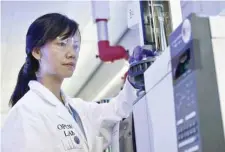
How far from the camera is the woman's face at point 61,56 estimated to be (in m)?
1.55

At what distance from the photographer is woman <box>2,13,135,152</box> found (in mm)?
1424

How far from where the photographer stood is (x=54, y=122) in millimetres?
1478

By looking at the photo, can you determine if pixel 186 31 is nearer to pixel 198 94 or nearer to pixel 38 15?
pixel 198 94

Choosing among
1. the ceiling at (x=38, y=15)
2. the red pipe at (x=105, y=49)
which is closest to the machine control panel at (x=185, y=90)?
the red pipe at (x=105, y=49)

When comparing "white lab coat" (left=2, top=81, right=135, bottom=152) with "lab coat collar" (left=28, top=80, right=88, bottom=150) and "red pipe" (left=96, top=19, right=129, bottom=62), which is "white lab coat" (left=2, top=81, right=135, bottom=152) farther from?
"red pipe" (left=96, top=19, right=129, bottom=62)

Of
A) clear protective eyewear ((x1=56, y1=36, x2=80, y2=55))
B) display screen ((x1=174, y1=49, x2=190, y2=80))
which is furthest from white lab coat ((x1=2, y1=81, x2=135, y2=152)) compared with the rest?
display screen ((x1=174, y1=49, x2=190, y2=80))

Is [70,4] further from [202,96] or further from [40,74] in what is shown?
[202,96]

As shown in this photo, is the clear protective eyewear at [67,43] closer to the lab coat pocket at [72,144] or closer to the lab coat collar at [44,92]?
the lab coat collar at [44,92]

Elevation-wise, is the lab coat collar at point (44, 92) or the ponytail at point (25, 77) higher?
the ponytail at point (25, 77)

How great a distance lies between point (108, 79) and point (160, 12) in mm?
3534

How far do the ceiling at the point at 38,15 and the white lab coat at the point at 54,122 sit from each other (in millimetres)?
1883

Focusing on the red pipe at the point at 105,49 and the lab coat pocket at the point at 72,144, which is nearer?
the lab coat pocket at the point at 72,144

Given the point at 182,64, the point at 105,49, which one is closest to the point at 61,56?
the point at 182,64

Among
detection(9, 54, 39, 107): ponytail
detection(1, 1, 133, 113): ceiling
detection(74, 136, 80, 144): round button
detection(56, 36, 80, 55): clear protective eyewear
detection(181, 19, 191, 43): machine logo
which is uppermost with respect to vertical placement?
detection(1, 1, 133, 113): ceiling
